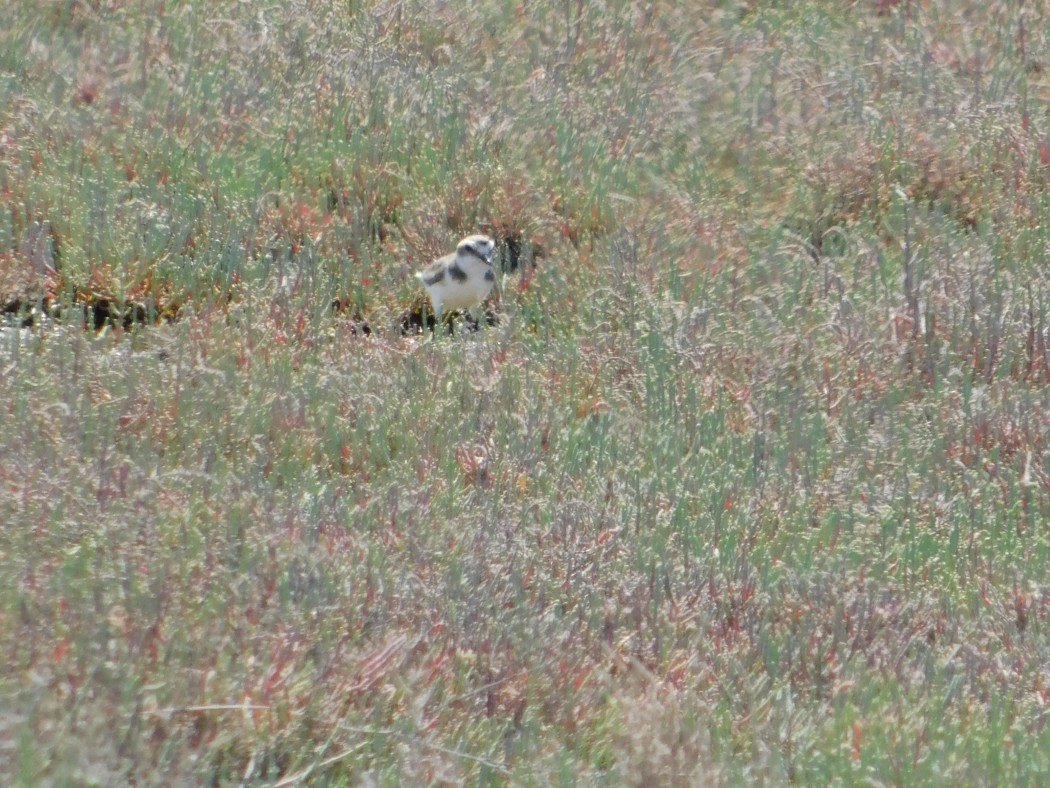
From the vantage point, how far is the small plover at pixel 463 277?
23.6 feet

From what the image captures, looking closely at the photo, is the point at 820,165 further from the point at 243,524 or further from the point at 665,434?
the point at 243,524

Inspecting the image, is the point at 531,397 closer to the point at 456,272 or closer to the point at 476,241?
the point at 456,272

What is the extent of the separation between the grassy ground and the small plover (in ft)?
0.64

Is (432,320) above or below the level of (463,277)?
below

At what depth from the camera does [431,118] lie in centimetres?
840

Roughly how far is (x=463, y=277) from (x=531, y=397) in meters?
1.26

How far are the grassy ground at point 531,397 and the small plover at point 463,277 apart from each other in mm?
195

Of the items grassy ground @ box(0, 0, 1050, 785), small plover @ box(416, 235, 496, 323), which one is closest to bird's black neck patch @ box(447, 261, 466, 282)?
small plover @ box(416, 235, 496, 323)

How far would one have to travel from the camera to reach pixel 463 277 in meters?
7.26

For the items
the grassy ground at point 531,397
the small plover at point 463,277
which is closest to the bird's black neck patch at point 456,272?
the small plover at point 463,277

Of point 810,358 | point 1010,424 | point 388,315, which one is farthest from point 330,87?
point 1010,424

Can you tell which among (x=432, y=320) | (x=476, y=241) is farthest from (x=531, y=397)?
(x=432, y=320)

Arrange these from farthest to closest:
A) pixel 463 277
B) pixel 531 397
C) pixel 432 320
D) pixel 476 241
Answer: pixel 432 320 < pixel 476 241 < pixel 463 277 < pixel 531 397

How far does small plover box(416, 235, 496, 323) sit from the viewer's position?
7.19 metres
